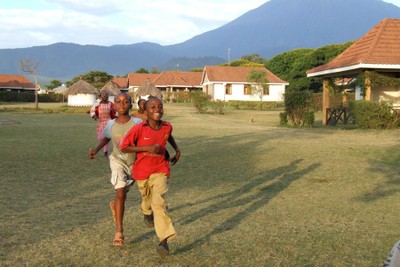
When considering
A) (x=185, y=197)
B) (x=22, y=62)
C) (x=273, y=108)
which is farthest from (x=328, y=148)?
(x=22, y=62)

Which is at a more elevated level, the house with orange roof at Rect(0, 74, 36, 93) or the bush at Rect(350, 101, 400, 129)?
the house with orange roof at Rect(0, 74, 36, 93)

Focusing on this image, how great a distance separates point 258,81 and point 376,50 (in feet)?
120

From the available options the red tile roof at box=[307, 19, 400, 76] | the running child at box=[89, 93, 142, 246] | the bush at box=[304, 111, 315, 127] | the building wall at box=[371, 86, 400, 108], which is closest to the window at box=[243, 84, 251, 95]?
the red tile roof at box=[307, 19, 400, 76]

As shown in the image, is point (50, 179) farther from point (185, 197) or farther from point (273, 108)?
point (273, 108)

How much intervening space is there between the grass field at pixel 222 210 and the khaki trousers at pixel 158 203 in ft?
0.79

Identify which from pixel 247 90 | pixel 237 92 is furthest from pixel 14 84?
pixel 247 90

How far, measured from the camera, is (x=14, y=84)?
73312 mm

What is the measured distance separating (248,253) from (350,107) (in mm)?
17559

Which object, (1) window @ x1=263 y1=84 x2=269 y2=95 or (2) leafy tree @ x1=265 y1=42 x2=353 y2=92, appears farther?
(2) leafy tree @ x1=265 y1=42 x2=353 y2=92

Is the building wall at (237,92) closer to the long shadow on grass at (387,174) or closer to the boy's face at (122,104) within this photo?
A: the long shadow on grass at (387,174)

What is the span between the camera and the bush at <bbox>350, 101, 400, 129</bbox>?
19281 millimetres

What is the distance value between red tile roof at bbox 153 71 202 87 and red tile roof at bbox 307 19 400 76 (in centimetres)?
4347

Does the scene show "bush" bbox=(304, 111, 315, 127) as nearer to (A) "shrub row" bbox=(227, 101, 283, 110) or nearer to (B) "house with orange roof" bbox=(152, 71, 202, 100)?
(A) "shrub row" bbox=(227, 101, 283, 110)

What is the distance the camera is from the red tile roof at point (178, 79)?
66.9 m
